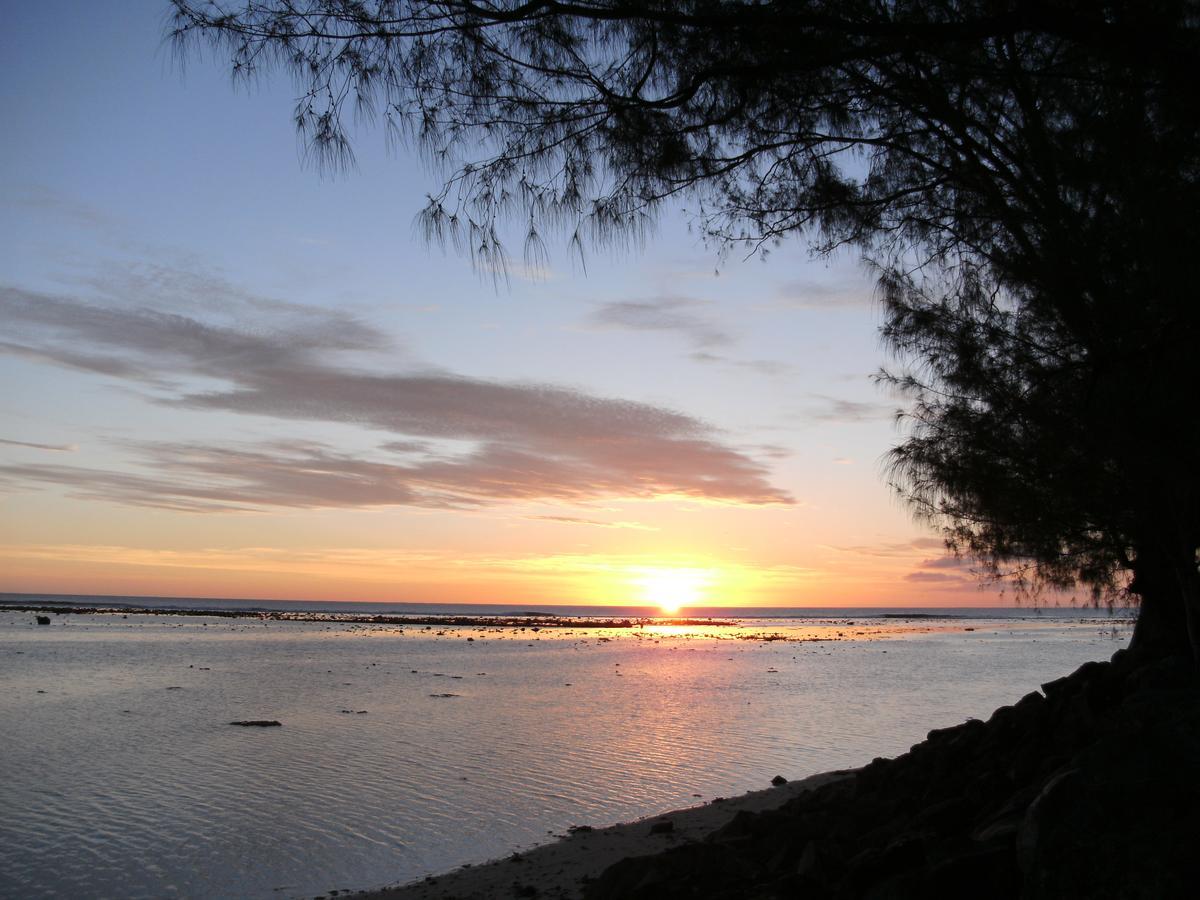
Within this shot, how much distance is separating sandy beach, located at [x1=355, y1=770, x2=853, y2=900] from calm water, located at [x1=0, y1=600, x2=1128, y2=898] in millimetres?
554

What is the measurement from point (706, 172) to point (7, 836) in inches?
404

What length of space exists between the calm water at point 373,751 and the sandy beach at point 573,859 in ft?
1.82

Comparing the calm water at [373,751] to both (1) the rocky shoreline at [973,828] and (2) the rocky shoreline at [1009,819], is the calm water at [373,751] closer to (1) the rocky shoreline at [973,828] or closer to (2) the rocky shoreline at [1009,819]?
(1) the rocky shoreline at [973,828]

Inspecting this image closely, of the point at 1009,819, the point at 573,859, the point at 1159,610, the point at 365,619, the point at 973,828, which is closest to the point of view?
the point at 1009,819

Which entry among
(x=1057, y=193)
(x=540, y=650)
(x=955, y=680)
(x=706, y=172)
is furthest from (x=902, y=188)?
(x=540, y=650)

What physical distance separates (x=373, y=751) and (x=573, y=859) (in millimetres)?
7176

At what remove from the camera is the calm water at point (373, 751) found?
362 inches

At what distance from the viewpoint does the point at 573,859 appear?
866 cm

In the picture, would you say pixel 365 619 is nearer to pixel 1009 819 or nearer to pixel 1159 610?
pixel 1159 610

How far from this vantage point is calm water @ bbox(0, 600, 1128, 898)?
30.2ft

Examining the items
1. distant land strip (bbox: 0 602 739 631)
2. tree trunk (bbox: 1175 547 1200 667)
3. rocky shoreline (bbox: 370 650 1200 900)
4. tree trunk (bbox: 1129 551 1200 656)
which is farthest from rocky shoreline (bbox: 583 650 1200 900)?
distant land strip (bbox: 0 602 739 631)

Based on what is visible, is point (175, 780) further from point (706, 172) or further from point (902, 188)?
point (902, 188)

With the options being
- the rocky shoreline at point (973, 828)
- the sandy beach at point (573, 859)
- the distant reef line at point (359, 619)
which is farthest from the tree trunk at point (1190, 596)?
the distant reef line at point (359, 619)

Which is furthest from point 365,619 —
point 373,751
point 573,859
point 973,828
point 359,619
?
point 973,828
